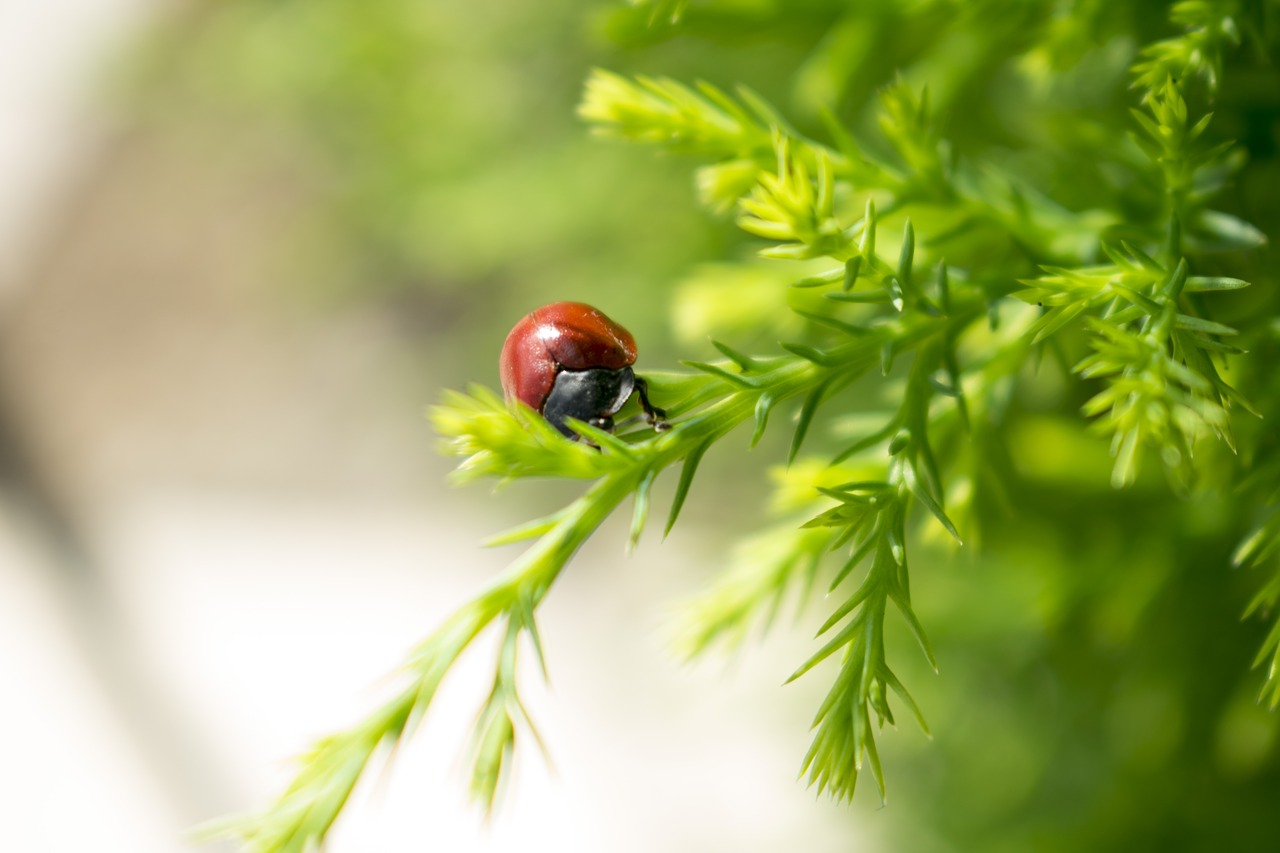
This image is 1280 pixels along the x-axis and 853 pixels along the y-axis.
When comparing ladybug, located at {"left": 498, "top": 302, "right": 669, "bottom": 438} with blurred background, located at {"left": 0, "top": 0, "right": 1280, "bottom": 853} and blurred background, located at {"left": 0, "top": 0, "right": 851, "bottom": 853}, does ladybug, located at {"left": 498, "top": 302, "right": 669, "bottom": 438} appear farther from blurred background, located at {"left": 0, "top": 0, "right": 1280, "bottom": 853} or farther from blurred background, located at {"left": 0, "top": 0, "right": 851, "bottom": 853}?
blurred background, located at {"left": 0, "top": 0, "right": 851, "bottom": 853}

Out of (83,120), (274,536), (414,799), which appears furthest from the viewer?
(83,120)

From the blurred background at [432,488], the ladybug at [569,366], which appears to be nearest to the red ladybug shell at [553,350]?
the ladybug at [569,366]

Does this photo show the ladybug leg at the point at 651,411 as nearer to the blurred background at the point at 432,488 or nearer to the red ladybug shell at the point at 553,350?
the red ladybug shell at the point at 553,350

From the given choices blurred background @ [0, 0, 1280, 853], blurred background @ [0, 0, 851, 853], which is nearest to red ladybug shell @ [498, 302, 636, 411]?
blurred background @ [0, 0, 1280, 853]

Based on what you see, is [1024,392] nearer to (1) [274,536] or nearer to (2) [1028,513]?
(2) [1028,513]

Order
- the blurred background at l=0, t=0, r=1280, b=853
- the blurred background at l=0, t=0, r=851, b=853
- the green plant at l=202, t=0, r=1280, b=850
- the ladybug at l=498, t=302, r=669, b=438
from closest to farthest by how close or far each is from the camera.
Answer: the green plant at l=202, t=0, r=1280, b=850, the ladybug at l=498, t=302, r=669, b=438, the blurred background at l=0, t=0, r=1280, b=853, the blurred background at l=0, t=0, r=851, b=853

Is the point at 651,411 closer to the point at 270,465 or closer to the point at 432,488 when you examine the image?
the point at 432,488

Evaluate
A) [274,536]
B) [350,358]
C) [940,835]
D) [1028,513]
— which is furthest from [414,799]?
[1028,513]
